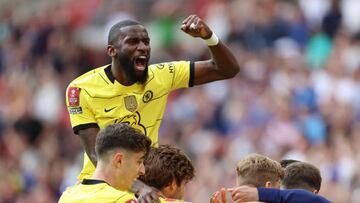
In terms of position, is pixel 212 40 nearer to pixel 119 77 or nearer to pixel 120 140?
pixel 119 77

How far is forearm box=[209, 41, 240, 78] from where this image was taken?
9422mm

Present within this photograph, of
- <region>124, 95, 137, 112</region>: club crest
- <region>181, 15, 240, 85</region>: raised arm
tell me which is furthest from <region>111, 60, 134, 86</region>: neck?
<region>181, 15, 240, 85</region>: raised arm

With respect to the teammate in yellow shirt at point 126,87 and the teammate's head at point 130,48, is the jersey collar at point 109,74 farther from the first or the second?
the teammate's head at point 130,48

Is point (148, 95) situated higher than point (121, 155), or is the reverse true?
point (148, 95)

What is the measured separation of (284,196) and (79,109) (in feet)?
7.14

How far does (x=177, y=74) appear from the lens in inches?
374

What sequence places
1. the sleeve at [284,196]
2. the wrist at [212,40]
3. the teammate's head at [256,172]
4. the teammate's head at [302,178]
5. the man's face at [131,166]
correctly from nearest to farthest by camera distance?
the sleeve at [284,196]
the man's face at [131,166]
the teammate's head at [256,172]
the teammate's head at [302,178]
the wrist at [212,40]

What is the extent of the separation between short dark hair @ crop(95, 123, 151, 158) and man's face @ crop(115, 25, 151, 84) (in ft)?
4.43

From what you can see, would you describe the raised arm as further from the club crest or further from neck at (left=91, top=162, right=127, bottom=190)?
neck at (left=91, top=162, right=127, bottom=190)

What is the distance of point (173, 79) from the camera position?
951cm

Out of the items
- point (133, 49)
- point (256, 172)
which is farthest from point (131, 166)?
point (133, 49)

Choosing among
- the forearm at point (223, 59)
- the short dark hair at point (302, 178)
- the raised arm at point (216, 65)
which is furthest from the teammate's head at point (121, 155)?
the forearm at point (223, 59)

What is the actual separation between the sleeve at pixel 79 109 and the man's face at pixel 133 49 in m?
0.40

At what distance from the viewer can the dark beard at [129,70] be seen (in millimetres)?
9109
